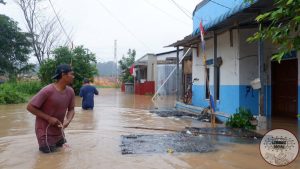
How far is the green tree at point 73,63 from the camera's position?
34188 millimetres

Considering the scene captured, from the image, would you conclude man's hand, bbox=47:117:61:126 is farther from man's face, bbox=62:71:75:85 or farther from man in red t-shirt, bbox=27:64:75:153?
man's face, bbox=62:71:75:85

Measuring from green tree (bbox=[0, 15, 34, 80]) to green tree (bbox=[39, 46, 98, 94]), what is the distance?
19.5 feet

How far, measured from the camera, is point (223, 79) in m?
15.2

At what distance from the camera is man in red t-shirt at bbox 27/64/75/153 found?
6.65 m

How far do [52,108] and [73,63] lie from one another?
28.4m

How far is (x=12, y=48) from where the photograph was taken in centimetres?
4041

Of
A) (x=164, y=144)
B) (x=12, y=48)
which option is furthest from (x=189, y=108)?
(x=12, y=48)

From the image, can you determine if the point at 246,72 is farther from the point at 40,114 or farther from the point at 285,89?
the point at 40,114

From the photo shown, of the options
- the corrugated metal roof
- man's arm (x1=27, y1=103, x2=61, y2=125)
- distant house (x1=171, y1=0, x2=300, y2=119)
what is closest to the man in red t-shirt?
man's arm (x1=27, y1=103, x2=61, y2=125)

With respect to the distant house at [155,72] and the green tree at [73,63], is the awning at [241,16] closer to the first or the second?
the distant house at [155,72]

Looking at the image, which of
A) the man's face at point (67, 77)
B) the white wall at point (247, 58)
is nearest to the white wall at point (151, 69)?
the white wall at point (247, 58)

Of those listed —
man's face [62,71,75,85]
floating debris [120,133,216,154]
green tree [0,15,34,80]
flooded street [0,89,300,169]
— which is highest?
green tree [0,15,34,80]

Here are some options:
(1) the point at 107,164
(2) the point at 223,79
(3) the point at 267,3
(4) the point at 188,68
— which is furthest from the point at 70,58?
(1) the point at 107,164

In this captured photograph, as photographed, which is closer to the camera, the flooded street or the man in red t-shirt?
the flooded street
